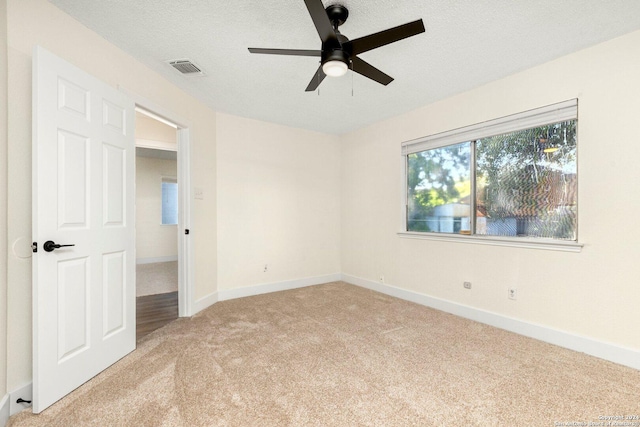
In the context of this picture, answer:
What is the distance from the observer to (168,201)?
7.61m

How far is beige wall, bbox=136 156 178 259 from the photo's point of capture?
6988mm

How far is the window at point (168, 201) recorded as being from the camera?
7.50 m

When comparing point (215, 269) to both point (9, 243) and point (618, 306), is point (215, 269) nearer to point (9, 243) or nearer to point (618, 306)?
point (9, 243)

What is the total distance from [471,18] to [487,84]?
1268mm

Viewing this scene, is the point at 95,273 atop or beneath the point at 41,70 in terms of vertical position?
beneath

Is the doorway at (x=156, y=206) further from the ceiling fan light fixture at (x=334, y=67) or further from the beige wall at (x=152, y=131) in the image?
the ceiling fan light fixture at (x=334, y=67)

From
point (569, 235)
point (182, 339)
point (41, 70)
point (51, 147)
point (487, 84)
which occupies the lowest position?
point (182, 339)

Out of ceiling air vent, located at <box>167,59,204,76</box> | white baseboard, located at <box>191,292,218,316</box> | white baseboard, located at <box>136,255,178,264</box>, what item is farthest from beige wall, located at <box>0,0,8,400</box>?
white baseboard, located at <box>136,255,178,264</box>

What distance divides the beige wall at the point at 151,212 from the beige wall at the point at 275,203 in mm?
3536

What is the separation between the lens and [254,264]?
4332 mm

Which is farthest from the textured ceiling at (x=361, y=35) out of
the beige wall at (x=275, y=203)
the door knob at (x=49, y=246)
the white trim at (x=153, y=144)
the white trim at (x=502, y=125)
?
the white trim at (x=153, y=144)

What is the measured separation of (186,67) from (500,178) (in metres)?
3.38

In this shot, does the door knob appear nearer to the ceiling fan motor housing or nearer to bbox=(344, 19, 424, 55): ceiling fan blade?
the ceiling fan motor housing

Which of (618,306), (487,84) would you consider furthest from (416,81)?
(618,306)
